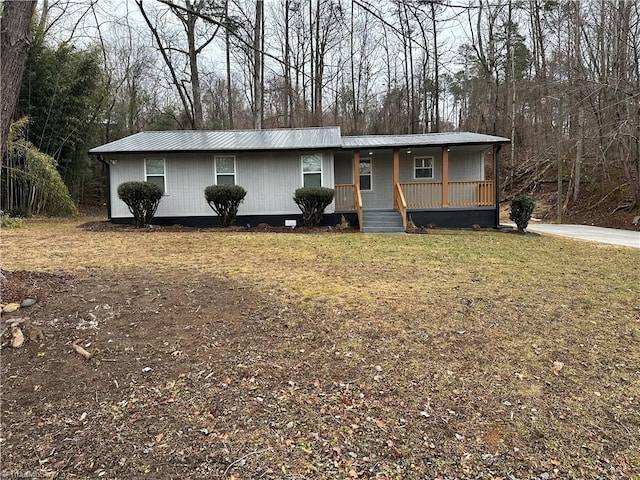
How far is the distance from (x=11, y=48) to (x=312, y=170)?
965cm

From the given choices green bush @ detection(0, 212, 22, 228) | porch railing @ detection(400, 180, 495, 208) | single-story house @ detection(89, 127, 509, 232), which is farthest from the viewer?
porch railing @ detection(400, 180, 495, 208)

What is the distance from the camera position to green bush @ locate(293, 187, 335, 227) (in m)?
11.8

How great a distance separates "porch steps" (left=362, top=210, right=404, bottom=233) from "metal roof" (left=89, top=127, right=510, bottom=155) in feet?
7.04

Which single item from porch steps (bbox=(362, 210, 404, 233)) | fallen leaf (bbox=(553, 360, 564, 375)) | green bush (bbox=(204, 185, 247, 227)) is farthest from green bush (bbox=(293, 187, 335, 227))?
fallen leaf (bbox=(553, 360, 564, 375))

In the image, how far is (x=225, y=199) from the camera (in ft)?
39.2

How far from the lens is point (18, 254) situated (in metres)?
6.64

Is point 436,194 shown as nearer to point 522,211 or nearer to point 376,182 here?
point 376,182

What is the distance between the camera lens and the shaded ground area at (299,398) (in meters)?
2.18

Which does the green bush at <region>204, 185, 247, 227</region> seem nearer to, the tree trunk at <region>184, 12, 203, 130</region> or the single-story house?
the single-story house

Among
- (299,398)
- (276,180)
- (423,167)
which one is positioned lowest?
(299,398)

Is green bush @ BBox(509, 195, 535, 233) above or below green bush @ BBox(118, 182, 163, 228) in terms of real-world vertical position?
below

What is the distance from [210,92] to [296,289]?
83.4ft

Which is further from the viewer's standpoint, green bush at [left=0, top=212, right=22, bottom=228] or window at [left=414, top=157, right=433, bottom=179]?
window at [left=414, top=157, right=433, bottom=179]

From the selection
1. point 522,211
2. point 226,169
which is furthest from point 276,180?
point 522,211
